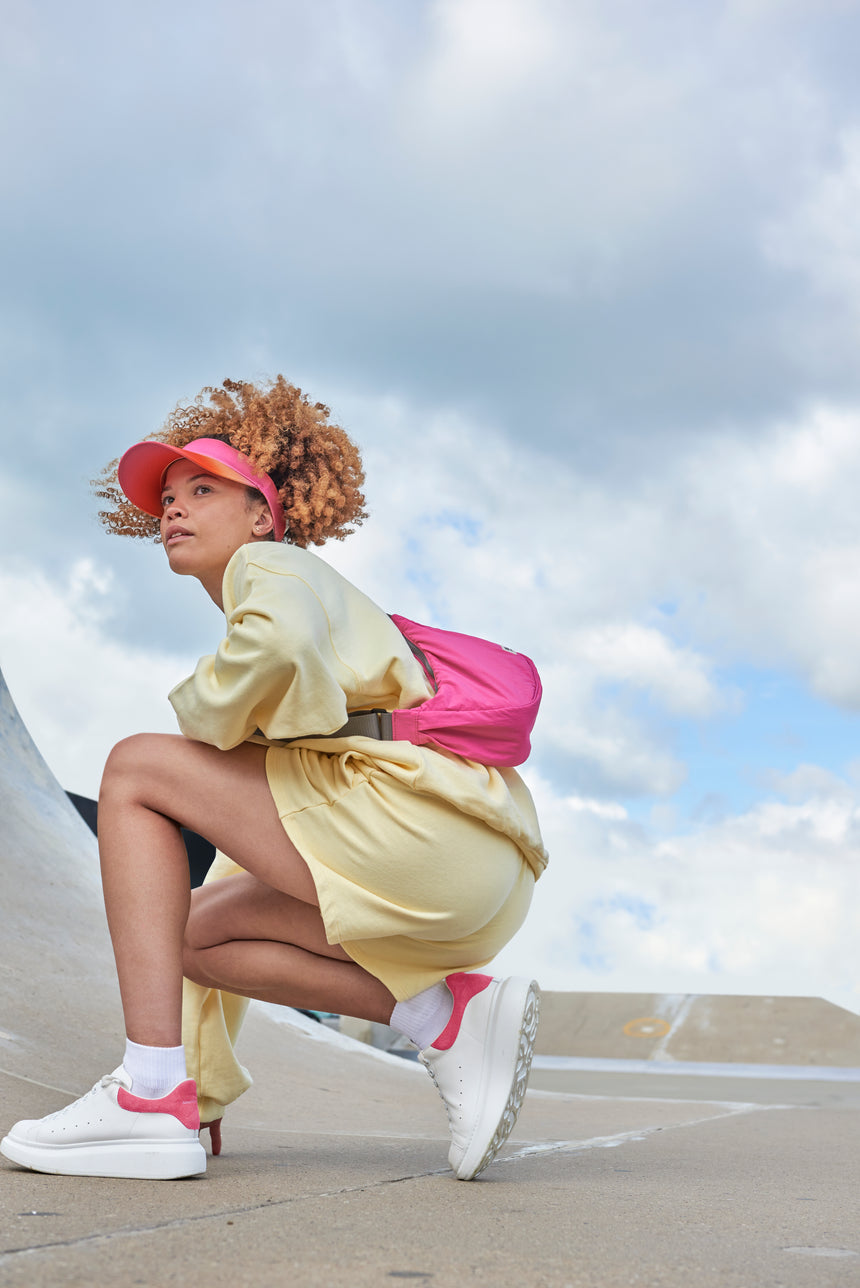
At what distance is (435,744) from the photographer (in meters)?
1.56

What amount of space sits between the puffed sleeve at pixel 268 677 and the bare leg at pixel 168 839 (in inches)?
2.1

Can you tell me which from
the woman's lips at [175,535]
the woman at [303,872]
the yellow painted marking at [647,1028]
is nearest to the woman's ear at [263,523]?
the woman's lips at [175,535]

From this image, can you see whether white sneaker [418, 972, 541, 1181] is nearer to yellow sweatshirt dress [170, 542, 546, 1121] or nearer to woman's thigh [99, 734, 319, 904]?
yellow sweatshirt dress [170, 542, 546, 1121]

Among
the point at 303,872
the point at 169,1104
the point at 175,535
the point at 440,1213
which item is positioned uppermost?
the point at 175,535

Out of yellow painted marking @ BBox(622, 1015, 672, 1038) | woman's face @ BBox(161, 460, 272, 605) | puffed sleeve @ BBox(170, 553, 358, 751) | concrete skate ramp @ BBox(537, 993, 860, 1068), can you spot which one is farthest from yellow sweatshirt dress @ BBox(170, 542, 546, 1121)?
yellow painted marking @ BBox(622, 1015, 672, 1038)

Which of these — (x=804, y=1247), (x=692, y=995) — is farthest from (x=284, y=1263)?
(x=692, y=995)

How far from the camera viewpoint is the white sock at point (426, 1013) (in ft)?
5.17

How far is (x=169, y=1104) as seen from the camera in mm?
1399

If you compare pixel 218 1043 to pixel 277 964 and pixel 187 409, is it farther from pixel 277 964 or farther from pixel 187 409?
pixel 187 409

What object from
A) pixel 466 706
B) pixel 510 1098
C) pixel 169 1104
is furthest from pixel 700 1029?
pixel 169 1104

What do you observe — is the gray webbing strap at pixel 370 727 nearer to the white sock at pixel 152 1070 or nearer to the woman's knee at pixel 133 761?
the woman's knee at pixel 133 761

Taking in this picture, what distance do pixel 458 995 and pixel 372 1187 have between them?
0.29m

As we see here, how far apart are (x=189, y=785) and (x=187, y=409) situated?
841mm

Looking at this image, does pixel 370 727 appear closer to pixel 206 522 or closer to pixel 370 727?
pixel 370 727
